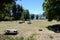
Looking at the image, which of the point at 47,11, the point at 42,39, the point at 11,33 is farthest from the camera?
the point at 47,11

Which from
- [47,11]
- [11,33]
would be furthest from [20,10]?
[11,33]

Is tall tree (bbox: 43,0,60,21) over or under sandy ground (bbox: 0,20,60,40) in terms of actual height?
over

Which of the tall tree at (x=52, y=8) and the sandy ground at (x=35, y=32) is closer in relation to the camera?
the sandy ground at (x=35, y=32)

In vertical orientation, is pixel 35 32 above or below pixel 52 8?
below

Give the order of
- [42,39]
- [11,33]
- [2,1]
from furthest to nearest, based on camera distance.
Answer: [11,33], [42,39], [2,1]

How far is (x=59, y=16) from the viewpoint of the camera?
1462 inches

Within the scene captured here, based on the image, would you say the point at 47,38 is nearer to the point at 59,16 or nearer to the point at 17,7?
the point at 59,16

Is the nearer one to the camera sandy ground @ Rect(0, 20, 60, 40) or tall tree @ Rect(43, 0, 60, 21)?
sandy ground @ Rect(0, 20, 60, 40)

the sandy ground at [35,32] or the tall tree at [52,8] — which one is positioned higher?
the tall tree at [52,8]

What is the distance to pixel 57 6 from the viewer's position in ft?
122

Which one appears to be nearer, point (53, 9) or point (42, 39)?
point (42, 39)

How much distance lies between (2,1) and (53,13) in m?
24.6

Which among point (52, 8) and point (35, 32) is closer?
point (35, 32)

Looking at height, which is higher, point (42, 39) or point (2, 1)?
point (2, 1)
